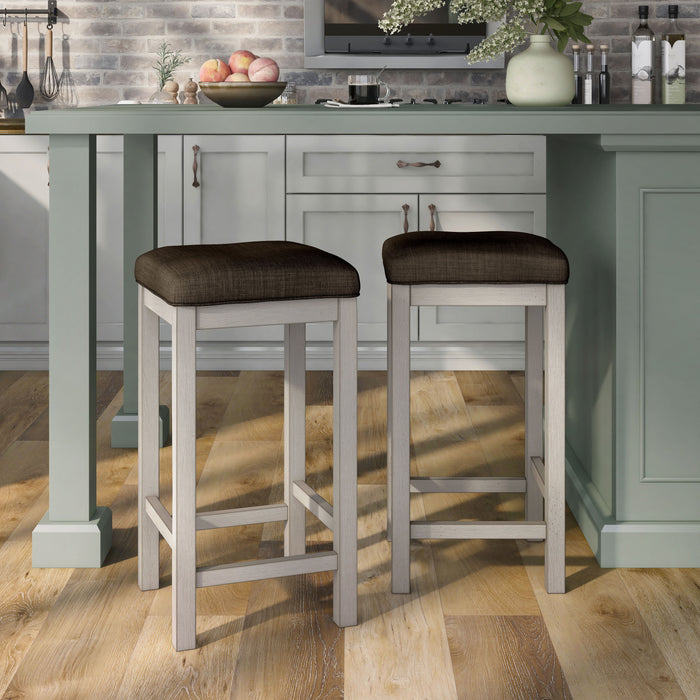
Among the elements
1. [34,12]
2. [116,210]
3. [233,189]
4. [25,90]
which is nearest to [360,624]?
[233,189]

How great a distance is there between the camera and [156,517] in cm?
200

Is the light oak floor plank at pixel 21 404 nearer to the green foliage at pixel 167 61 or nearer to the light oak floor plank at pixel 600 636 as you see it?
the green foliage at pixel 167 61

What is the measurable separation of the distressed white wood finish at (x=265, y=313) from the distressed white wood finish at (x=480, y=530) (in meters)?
0.49

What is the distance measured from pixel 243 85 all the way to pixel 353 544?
3.34 feet

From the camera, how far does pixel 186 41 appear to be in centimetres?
460

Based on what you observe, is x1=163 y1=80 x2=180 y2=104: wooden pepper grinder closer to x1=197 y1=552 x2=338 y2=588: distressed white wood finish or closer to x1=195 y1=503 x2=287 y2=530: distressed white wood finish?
x1=195 y1=503 x2=287 y2=530: distressed white wood finish

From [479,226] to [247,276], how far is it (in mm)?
2511

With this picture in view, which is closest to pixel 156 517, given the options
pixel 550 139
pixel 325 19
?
pixel 550 139

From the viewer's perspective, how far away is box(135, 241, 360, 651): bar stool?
5.90 feet

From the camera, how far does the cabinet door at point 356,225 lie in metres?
4.19

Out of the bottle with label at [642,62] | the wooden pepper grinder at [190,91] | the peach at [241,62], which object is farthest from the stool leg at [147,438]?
the bottle with label at [642,62]

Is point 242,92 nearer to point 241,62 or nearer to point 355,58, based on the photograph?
point 241,62

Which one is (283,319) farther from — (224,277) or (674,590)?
(674,590)

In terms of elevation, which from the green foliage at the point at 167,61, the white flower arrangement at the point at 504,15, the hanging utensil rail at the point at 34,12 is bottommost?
the white flower arrangement at the point at 504,15
